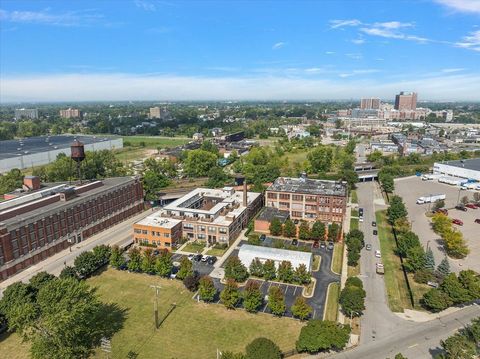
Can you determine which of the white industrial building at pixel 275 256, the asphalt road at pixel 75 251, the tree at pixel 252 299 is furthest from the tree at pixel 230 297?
the asphalt road at pixel 75 251

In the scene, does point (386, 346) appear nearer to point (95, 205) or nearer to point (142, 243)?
point (142, 243)

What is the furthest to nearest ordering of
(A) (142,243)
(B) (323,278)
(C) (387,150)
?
(C) (387,150)
(A) (142,243)
(B) (323,278)

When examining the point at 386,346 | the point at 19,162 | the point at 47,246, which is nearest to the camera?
the point at 386,346

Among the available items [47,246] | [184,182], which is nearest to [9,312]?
[47,246]

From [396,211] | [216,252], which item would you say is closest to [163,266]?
[216,252]

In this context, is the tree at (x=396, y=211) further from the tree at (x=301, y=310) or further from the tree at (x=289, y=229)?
the tree at (x=301, y=310)

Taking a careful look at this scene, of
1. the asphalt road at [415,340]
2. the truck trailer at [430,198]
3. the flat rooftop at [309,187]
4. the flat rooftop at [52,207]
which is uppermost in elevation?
the flat rooftop at [52,207]

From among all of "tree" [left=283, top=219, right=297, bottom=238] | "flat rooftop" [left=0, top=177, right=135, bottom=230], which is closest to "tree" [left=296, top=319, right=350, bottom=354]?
"tree" [left=283, top=219, right=297, bottom=238]
